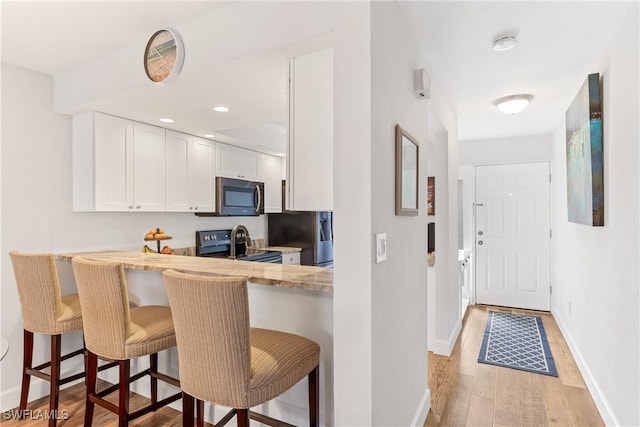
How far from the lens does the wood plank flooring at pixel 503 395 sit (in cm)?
223

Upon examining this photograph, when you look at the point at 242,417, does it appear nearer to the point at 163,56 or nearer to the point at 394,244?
the point at 394,244

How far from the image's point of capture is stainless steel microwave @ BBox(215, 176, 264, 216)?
377cm

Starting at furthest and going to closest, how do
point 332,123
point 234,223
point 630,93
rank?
point 234,223
point 630,93
point 332,123

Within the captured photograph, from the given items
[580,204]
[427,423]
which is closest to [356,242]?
[427,423]

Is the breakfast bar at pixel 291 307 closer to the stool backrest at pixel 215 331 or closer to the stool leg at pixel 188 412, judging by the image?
the stool backrest at pixel 215 331

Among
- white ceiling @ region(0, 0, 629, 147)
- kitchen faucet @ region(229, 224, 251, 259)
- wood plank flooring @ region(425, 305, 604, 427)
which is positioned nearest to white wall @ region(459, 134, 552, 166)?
white ceiling @ region(0, 0, 629, 147)

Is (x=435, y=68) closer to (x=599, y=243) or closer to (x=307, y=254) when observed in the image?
(x=599, y=243)

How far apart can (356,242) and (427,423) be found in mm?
1511

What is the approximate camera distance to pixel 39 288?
2039mm

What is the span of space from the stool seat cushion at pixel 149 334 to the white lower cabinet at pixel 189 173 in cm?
146

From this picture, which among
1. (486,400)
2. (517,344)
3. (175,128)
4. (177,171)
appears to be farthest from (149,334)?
(517,344)

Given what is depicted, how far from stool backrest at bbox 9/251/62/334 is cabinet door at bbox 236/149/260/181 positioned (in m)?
2.32

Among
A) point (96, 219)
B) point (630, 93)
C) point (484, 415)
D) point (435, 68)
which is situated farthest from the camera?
point (96, 219)

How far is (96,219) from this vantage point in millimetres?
2908
